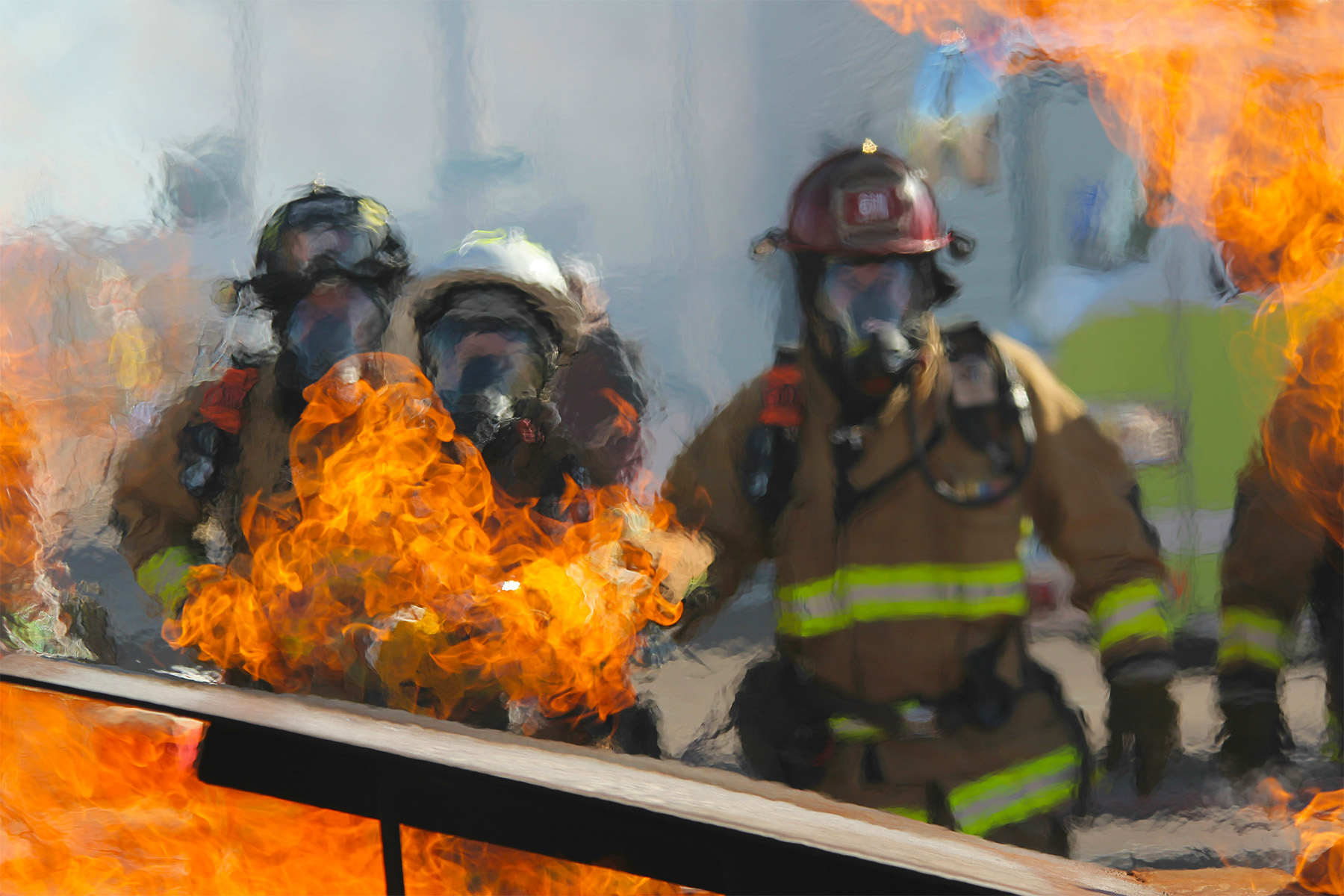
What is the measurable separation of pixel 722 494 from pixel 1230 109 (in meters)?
3.65

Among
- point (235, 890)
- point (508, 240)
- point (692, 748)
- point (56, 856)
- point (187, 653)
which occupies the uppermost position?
point (508, 240)

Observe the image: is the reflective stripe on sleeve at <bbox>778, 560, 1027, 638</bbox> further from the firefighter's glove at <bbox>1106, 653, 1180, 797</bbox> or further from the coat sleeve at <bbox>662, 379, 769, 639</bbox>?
the firefighter's glove at <bbox>1106, 653, 1180, 797</bbox>

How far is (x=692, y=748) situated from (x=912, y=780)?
7.86ft

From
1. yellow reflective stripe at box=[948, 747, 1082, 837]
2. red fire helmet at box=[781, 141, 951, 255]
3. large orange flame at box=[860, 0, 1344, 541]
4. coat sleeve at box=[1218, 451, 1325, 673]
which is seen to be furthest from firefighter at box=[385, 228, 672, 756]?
large orange flame at box=[860, 0, 1344, 541]

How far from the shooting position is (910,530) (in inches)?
90.6

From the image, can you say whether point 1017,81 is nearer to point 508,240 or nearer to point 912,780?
point 508,240

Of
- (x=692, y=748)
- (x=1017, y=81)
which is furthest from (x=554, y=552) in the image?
(x=1017, y=81)

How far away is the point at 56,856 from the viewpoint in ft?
8.00

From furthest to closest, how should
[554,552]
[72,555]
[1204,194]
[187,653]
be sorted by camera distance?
[72,555] < [187,653] < [1204,194] < [554,552]

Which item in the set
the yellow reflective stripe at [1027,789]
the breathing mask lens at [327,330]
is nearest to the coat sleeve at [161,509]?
the breathing mask lens at [327,330]

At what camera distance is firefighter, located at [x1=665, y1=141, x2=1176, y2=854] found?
2129 millimetres

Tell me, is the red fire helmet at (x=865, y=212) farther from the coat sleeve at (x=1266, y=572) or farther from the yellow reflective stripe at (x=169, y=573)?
the yellow reflective stripe at (x=169, y=573)

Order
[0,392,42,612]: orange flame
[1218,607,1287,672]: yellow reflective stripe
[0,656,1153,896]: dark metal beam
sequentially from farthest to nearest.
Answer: [0,392,42,612]: orange flame
[1218,607,1287,672]: yellow reflective stripe
[0,656,1153,896]: dark metal beam

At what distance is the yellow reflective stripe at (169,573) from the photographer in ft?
9.64
